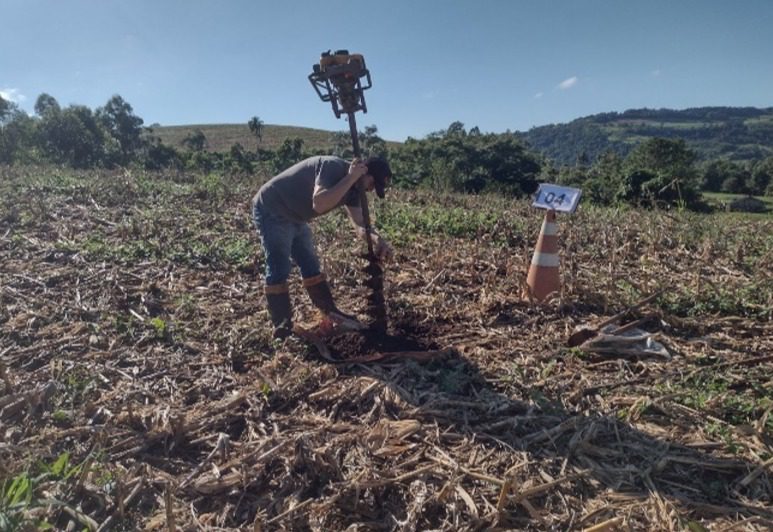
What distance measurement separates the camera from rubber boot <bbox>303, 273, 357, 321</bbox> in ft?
15.3

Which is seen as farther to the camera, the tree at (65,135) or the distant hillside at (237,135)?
the distant hillside at (237,135)

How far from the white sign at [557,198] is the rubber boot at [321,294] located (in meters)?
1.92

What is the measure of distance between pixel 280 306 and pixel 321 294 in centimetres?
Result: 40

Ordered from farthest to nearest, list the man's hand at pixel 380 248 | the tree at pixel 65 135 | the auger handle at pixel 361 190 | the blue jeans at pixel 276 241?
the tree at pixel 65 135 → the blue jeans at pixel 276 241 → the man's hand at pixel 380 248 → the auger handle at pixel 361 190

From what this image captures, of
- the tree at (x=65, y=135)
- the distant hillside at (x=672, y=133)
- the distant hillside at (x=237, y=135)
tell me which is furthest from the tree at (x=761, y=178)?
the tree at (x=65, y=135)

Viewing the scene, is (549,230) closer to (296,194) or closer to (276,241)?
(296,194)

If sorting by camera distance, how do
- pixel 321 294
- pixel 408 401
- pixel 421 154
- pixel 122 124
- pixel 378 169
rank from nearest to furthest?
pixel 408 401 → pixel 378 169 → pixel 321 294 → pixel 421 154 → pixel 122 124

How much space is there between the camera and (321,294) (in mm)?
4699

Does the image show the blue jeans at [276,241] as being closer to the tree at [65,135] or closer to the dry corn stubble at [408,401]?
the dry corn stubble at [408,401]

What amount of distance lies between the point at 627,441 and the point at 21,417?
3.46 meters

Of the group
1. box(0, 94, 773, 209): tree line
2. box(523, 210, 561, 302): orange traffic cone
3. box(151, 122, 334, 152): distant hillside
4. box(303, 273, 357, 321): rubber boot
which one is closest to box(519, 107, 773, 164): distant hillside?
box(151, 122, 334, 152): distant hillside

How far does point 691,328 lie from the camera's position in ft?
13.6

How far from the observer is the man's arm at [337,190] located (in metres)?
3.80

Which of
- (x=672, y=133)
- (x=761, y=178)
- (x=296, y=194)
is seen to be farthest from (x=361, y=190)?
(x=672, y=133)
